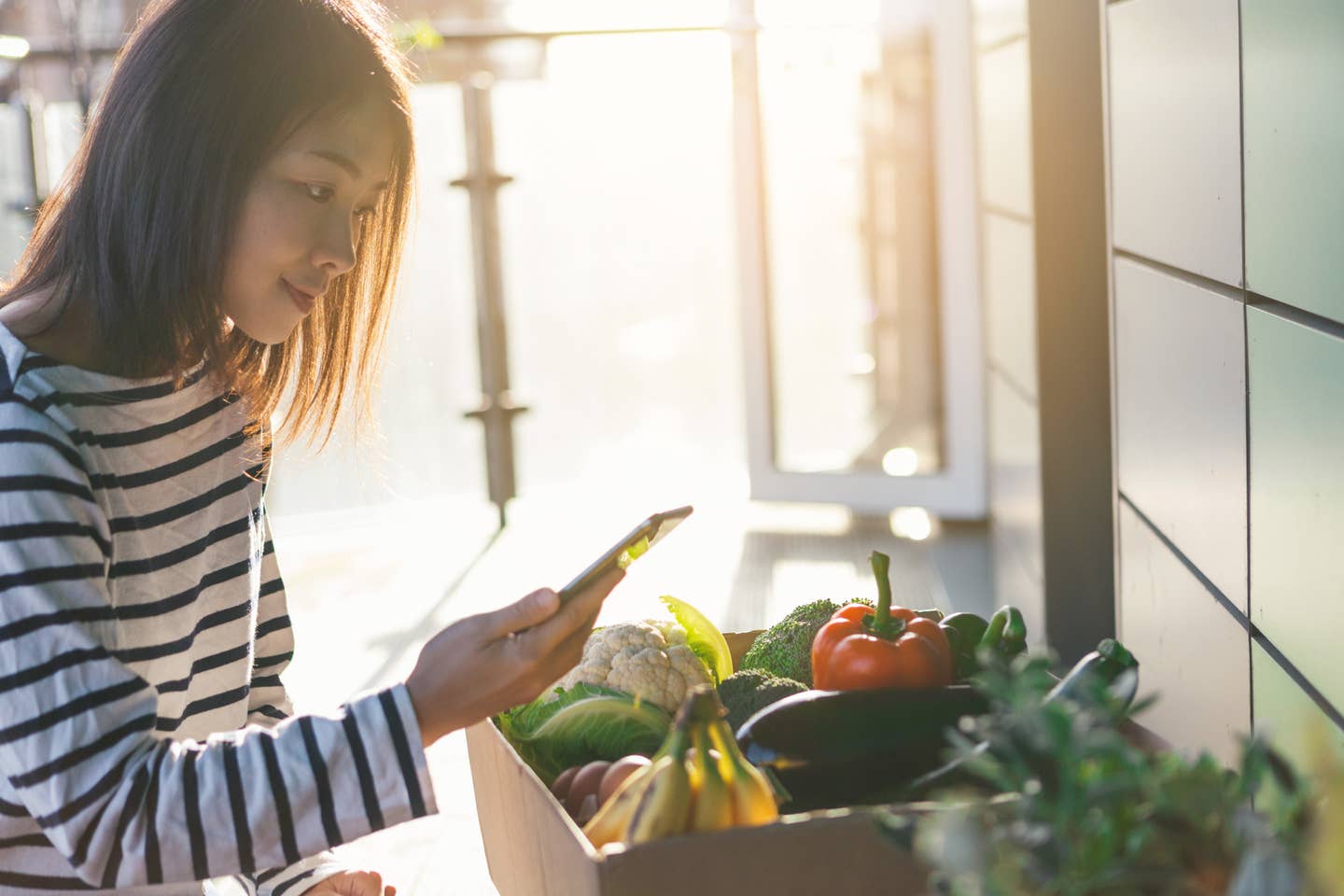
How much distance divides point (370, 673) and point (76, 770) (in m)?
2.65

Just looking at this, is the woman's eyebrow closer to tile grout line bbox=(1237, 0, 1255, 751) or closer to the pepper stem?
the pepper stem

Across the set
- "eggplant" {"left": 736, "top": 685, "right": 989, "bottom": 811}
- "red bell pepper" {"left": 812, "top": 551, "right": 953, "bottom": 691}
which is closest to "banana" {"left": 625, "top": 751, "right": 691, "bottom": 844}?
"eggplant" {"left": 736, "top": 685, "right": 989, "bottom": 811}

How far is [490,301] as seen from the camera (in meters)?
5.02

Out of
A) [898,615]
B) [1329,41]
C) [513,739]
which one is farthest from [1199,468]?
[513,739]

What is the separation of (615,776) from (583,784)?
37 mm

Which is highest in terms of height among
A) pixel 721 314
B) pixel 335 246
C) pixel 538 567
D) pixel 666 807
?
pixel 335 246

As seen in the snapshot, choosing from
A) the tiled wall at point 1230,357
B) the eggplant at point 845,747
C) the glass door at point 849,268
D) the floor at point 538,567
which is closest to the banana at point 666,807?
the eggplant at point 845,747

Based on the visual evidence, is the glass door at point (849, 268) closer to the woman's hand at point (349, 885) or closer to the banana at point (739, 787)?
the woman's hand at point (349, 885)

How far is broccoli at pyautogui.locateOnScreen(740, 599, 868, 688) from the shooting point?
1.17 m

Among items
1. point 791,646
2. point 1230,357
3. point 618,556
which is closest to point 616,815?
point 618,556

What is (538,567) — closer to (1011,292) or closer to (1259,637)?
(1011,292)

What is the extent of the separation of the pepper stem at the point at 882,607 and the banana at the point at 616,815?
29 centimetres

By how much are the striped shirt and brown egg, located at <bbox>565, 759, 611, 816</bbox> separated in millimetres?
113

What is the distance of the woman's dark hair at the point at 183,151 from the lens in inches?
42.8
